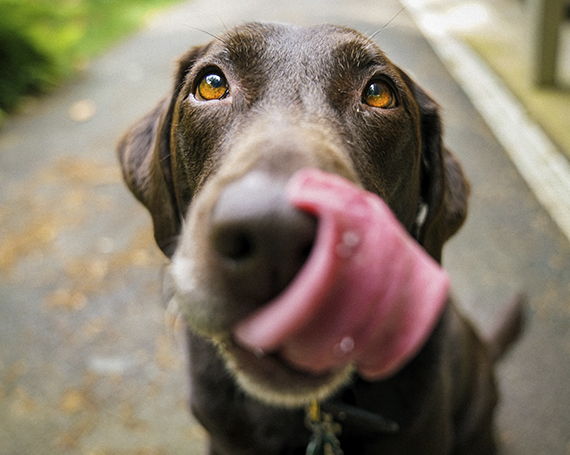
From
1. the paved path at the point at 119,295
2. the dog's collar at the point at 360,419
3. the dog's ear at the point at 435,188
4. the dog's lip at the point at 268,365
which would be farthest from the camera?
the paved path at the point at 119,295

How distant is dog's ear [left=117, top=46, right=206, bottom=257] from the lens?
1.96 meters

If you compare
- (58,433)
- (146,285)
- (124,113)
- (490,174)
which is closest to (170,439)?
(58,433)

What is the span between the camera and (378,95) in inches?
64.7

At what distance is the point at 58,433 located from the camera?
114 inches

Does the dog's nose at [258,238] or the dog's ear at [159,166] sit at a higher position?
the dog's nose at [258,238]

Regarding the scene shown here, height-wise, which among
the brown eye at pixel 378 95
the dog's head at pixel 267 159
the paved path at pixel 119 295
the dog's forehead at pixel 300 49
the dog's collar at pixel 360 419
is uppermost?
the dog's forehead at pixel 300 49

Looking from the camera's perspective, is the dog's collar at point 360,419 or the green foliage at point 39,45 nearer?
the dog's collar at point 360,419

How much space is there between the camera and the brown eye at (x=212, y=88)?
64.8 inches

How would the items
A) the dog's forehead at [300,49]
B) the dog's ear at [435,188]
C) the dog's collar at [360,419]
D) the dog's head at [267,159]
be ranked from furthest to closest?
the dog's ear at [435,188] < the dog's collar at [360,419] < the dog's forehead at [300,49] < the dog's head at [267,159]

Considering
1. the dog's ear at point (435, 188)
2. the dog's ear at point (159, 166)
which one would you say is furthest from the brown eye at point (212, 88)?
the dog's ear at point (435, 188)

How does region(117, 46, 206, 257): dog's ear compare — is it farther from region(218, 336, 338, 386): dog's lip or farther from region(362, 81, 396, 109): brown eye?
region(218, 336, 338, 386): dog's lip

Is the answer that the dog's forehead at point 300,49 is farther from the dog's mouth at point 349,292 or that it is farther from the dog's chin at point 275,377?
the dog's chin at point 275,377

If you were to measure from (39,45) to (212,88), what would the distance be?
651cm

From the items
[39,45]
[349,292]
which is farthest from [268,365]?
[39,45]
